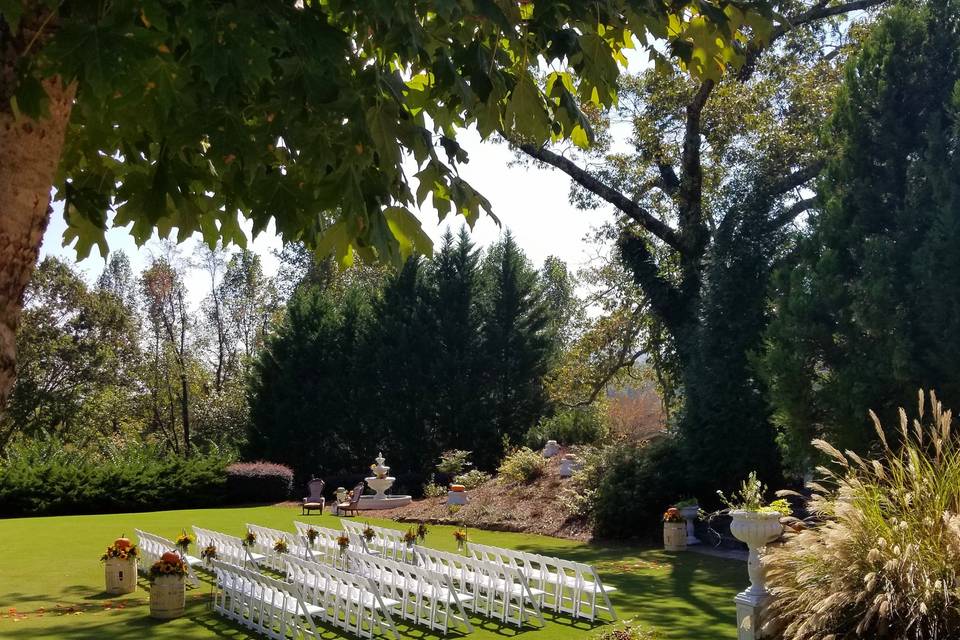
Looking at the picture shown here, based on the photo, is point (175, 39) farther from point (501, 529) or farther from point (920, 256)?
point (501, 529)

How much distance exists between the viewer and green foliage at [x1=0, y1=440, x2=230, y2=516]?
81.4 feet

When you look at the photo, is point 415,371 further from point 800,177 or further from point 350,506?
point 800,177

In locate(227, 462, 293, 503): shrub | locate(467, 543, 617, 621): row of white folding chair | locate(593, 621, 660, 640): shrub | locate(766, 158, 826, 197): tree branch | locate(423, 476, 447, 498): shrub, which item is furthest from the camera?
locate(227, 462, 293, 503): shrub

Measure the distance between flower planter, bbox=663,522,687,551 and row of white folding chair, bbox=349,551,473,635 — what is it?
21.1 ft

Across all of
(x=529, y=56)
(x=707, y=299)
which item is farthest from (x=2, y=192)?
(x=707, y=299)

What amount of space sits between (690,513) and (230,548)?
353 inches

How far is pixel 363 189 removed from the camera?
4.15 metres

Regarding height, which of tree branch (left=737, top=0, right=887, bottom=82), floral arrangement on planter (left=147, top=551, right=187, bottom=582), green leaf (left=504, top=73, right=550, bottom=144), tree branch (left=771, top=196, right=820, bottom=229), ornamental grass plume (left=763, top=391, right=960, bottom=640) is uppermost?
tree branch (left=737, top=0, right=887, bottom=82)

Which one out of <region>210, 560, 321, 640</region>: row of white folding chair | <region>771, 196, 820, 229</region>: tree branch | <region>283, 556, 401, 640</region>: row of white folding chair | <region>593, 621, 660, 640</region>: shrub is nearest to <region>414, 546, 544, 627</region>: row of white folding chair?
<region>283, 556, 401, 640</region>: row of white folding chair

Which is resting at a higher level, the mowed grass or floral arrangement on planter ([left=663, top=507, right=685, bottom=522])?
floral arrangement on planter ([left=663, top=507, right=685, bottom=522])

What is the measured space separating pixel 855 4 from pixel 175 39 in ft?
75.2

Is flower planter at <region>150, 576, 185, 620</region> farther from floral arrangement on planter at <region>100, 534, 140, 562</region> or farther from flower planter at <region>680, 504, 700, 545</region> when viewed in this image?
flower planter at <region>680, 504, 700, 545</region>

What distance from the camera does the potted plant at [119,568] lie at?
12508 millimetres

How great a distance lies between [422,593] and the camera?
1018 cm
